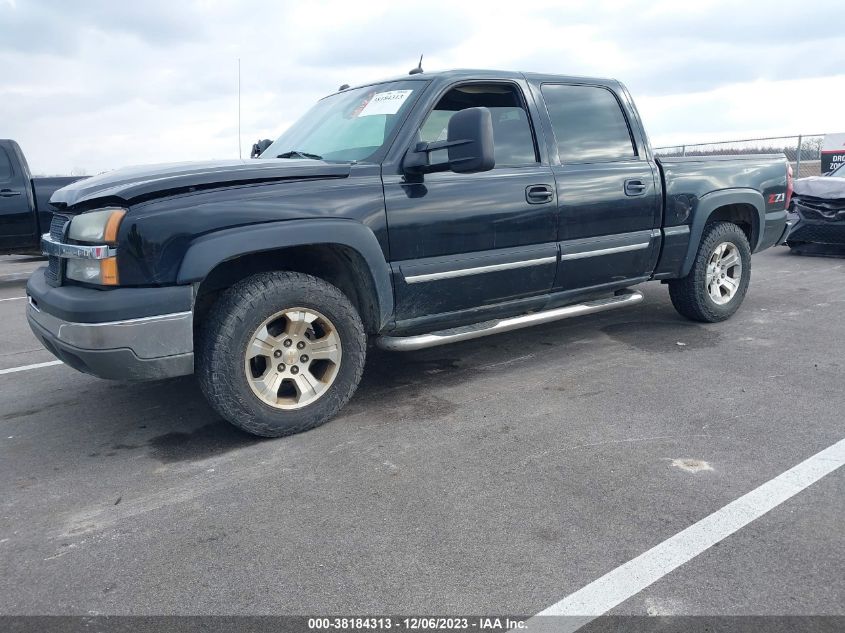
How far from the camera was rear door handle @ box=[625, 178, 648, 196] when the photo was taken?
4766mm

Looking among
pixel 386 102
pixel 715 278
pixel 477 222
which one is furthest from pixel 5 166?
pixel 715 278

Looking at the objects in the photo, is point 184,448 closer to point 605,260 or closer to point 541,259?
point 541,259

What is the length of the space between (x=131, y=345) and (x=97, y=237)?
0.52 m

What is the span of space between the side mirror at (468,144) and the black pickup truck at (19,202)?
7652 millimetres

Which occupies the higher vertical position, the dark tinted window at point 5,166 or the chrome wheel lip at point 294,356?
the dark tinted window at point 5,166

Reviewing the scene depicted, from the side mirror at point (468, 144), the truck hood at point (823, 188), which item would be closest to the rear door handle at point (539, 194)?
the side mirror at point (468, 144)

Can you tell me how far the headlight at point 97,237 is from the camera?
312cm

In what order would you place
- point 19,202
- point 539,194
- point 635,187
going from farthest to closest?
point 19,202 → point 635,187 → point 539,194

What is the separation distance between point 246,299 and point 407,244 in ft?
3.08

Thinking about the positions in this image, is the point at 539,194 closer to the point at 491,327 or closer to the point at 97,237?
the point at 491,327

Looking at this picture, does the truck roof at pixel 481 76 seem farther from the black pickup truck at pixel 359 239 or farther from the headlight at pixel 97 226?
the headlight at pixel 97 226

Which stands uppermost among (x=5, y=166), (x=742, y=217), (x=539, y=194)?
(x=5, y=166)

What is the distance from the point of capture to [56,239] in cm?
352

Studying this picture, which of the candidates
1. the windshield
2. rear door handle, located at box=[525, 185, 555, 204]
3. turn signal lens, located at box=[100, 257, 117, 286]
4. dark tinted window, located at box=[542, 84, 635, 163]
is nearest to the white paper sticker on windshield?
the windshield
